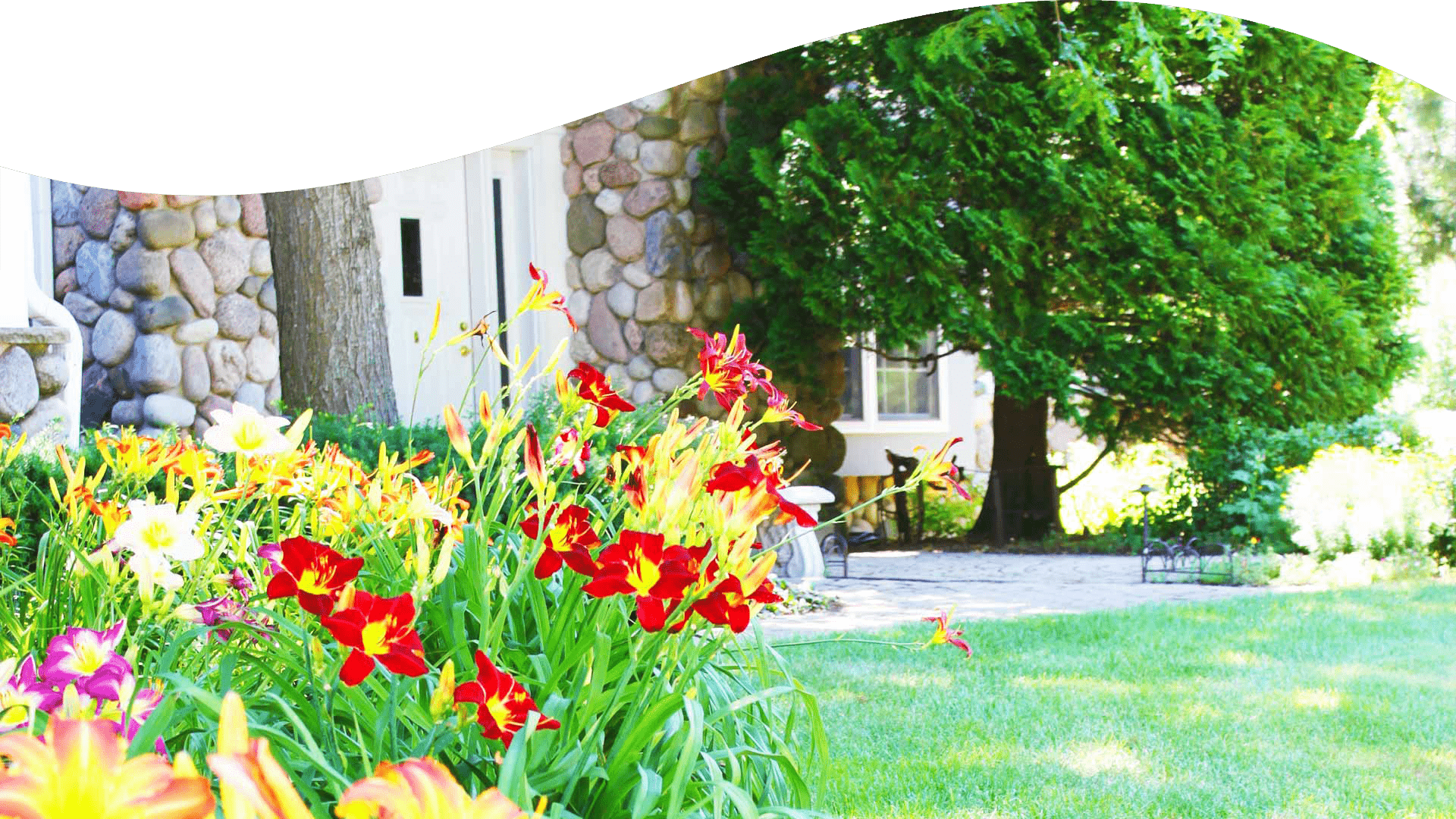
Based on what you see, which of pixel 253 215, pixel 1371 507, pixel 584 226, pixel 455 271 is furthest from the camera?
pixel 584 226

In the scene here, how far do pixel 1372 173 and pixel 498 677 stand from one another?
7956 mm

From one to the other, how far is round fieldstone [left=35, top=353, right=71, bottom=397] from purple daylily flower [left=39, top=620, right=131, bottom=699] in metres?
3.16

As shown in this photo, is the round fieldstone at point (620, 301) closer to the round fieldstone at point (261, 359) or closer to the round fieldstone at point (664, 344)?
the round fieldstone at point (664, 344)

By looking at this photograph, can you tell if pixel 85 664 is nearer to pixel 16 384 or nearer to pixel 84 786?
pixel 84 786

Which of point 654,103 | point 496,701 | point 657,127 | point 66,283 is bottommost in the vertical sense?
point 496,701

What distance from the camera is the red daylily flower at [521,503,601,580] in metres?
1.01

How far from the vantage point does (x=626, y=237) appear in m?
7.41

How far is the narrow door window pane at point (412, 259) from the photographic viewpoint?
Result: 21.7ft

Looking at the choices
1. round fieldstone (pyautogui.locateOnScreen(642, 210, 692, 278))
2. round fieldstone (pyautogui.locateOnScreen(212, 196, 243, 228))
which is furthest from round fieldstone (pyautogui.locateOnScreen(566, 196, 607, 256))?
round fieldstone (pyautogui.locateOnScreen(212, 196, 243, 228))

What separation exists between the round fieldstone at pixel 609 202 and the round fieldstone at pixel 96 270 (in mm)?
2780

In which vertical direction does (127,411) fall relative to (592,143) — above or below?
below

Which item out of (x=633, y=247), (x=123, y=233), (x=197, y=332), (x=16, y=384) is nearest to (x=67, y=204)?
(x=123, y=233)

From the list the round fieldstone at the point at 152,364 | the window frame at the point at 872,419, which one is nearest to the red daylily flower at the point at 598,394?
the round fieldstone at the point at 152,364

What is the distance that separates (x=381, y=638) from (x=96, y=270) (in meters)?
5.41
